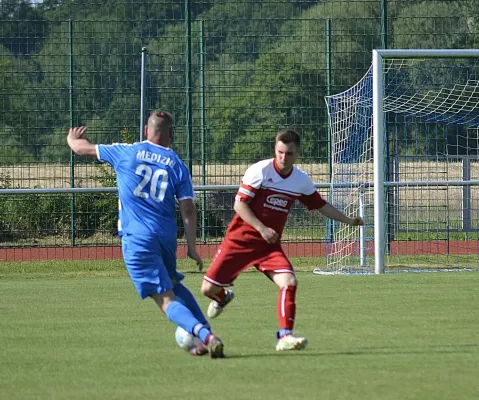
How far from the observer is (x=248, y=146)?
758 inches

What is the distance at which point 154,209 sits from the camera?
7.59 m

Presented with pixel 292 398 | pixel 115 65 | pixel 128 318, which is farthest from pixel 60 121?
pixel 292 398

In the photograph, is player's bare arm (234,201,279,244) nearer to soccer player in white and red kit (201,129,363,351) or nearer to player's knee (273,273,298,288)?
soccer player in white and red kit (201,129,363,351)

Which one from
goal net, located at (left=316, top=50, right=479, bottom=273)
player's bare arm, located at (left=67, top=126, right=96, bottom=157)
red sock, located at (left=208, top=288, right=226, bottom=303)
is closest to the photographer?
player's bare arm, located at (left=67, top=126, right=96, bottom=157)

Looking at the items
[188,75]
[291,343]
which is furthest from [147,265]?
[188,75]

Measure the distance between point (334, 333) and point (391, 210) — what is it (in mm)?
9517

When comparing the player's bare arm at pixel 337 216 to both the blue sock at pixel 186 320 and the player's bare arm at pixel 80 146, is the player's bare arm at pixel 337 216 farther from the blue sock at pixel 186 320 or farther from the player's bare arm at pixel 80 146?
the player's bare arm at pixel 80 146

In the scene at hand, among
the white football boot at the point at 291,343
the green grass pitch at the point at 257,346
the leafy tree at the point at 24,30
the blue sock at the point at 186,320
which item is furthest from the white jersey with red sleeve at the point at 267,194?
the leafy tree at the point at 24,30

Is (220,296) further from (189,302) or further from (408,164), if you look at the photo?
(408,164)

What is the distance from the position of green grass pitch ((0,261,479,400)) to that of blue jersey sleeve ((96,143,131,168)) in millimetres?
1384

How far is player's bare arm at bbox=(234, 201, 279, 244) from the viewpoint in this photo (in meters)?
7.93

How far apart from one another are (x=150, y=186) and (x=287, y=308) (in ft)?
4.39

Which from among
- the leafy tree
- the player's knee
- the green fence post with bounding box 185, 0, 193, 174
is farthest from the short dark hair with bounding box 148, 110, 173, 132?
the leafy tree

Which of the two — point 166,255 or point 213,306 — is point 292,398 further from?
point 213,306
